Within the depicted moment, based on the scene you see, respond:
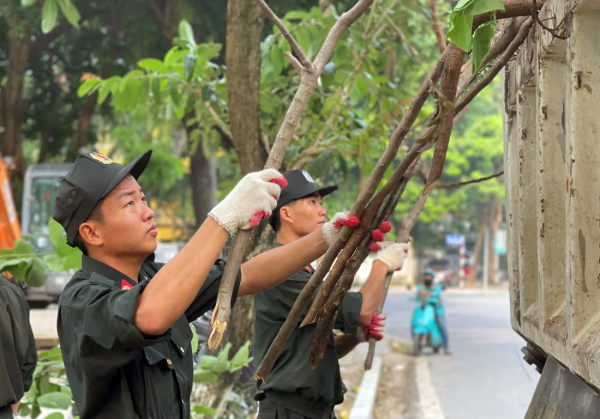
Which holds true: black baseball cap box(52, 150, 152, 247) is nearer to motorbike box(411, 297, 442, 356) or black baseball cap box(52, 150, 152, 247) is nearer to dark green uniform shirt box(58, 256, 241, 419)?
dark green uniform shirt box(58, 256, 241, 419)

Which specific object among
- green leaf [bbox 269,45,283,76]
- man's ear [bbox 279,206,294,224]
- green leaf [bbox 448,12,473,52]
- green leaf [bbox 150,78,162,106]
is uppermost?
green leaf [bbox 269,45,283,76]

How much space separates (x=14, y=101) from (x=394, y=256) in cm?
1430

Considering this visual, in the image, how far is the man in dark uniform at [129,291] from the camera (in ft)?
6.99

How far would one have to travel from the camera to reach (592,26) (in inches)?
75.7

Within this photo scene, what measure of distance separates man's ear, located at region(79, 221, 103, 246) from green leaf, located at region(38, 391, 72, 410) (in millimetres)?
1886

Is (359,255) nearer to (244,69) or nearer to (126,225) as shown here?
(126,225)

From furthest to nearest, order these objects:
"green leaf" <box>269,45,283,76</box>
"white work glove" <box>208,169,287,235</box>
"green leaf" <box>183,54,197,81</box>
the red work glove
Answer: "green leaf" <box>269,45,283,76</box>, "green leaf" <box>183,54,197,81</box>, the red work glove, "white work glove" <box>208,169,287,235</box>

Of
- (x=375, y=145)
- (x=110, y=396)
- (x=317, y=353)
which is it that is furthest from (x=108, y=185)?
(x=375, y=145)

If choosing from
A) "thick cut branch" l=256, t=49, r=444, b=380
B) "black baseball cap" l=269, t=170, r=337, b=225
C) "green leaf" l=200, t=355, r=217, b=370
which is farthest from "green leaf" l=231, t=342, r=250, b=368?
"thick cut branch" l=256, t=49, r=444, b=380

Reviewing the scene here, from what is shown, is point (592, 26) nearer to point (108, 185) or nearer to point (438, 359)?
point (108, 185)

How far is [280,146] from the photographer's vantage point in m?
2.50

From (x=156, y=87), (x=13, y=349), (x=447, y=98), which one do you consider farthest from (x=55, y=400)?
(x=447, y=98)

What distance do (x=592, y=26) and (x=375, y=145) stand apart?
367 cm

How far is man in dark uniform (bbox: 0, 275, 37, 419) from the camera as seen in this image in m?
3.41
